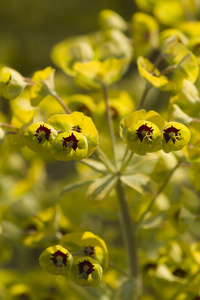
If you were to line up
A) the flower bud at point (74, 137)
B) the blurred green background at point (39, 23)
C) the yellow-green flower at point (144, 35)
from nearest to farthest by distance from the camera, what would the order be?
the flower bud at point (74, 137) < the yellow-green flower at point (144, 35) < the blurred green background at point (39, 23)

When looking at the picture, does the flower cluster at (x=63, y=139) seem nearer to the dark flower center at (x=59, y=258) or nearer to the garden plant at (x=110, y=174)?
the garden plant at (x=110, y=174)

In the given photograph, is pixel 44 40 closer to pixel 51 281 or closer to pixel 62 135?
pixel 51 281

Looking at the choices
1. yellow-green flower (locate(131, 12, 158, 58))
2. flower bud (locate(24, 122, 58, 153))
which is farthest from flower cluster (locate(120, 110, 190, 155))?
yellow-green flower (locate(131, 12, 158, 58))

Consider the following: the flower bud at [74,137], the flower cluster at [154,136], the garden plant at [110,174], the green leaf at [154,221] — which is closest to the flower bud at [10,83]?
the garden plant at [110,174]

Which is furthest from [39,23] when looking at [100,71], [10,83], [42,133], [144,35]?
[42,133]

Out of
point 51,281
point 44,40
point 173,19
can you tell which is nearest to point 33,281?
point 51,281

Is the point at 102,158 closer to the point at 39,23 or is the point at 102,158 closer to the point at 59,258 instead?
the point at 59,258
